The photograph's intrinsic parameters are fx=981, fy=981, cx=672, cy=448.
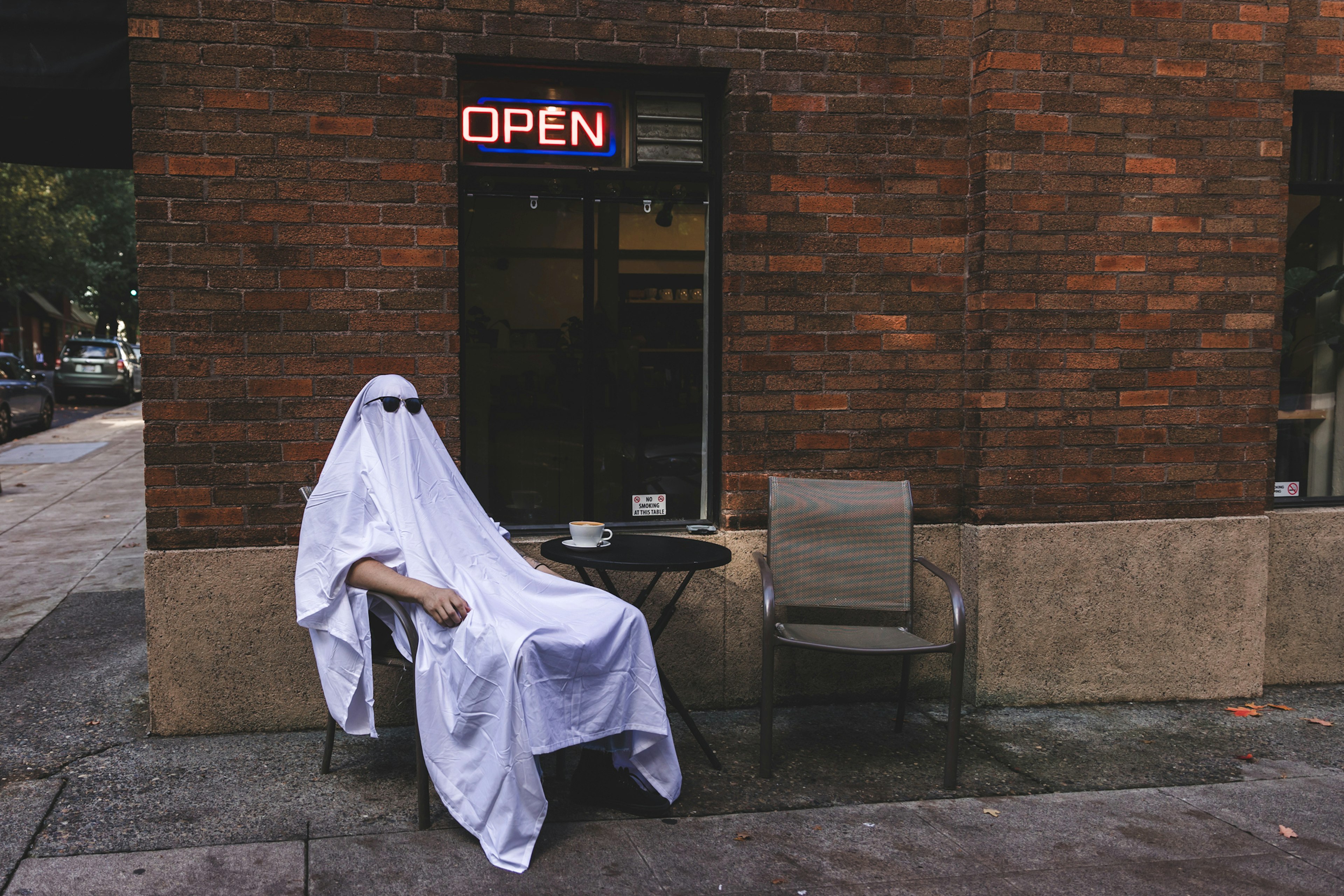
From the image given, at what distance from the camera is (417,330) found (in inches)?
177

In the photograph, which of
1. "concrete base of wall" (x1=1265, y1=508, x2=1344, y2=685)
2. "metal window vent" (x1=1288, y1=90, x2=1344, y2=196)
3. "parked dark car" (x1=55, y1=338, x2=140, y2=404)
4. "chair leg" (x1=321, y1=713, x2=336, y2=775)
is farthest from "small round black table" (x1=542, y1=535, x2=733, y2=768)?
"parked dark car" (x1=55, y1=338, x2=140, y2=404)

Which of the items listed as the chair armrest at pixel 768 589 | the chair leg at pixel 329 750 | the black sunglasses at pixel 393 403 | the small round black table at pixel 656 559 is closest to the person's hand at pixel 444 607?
the small round black table at pixel 656 559

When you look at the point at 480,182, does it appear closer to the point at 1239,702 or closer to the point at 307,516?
the point at 307,516

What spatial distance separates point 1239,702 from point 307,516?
4681 mm

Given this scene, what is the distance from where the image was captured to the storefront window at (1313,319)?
5.48 metres

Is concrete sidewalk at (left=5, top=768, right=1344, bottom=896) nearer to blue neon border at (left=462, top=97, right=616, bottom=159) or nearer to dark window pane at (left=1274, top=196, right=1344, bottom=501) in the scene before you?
dark window pane at (left=1274, top=196, right=1344, bottom=501)

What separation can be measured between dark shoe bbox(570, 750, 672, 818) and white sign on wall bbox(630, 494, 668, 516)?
152 centimetres

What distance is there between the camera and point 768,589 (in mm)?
4102

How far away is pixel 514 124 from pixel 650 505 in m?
2.01

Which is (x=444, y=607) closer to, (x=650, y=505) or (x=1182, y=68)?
(x=650, y=505)

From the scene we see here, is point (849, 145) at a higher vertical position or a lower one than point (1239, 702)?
higher

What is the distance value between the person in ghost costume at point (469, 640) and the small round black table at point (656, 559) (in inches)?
5.1

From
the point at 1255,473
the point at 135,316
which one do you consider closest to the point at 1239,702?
the point at 1255,473

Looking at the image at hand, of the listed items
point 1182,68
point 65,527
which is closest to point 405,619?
point 1182,68
